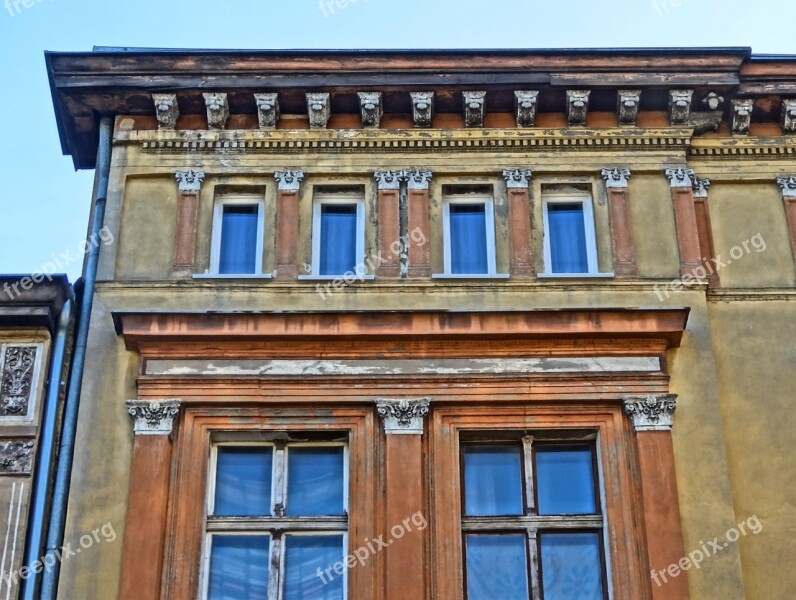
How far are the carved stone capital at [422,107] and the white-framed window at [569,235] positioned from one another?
194 centimetres

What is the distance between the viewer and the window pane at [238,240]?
16828mm

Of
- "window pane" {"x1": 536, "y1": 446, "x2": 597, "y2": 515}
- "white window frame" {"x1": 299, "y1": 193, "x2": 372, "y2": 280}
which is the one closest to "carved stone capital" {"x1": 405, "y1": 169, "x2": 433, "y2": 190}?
"white window frame" {"x1": 299, "y1": 193, "x2": 372, "y2": 280}

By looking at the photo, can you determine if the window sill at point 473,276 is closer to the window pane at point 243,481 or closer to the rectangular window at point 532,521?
the rectangular window at point 532,521

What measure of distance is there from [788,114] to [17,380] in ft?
35.8

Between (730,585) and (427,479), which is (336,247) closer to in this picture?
(427,479)

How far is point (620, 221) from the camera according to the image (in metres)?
16.9

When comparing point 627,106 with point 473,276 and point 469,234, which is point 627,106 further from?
point 473,276

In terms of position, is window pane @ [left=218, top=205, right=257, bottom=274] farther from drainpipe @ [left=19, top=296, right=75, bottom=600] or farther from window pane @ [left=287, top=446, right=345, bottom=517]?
window pane @ [left=287, top=446, right=345, bottom=517]

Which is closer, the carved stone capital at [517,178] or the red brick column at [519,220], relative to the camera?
the red brick column at [519,220]

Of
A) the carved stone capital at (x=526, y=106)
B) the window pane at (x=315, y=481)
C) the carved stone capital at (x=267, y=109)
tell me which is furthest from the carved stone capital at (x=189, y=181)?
the carved stone capital at (x=526, y=106)

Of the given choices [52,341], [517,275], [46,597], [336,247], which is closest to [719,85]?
[517,275]

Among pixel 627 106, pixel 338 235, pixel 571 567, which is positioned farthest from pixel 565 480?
pixel 627 106

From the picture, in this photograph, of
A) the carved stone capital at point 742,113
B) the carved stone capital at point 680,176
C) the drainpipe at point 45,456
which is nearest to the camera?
the drainpipe at point 45,456

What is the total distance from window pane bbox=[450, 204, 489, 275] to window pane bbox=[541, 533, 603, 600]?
3.77 metres
